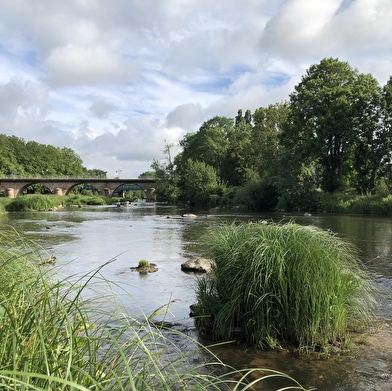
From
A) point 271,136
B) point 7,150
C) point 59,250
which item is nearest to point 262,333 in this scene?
point 59,250

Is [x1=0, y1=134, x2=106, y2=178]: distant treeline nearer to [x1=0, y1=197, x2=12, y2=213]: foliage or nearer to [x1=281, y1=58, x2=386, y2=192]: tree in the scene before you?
[x1=0, y1=197, x2=12, y2=213]: foliage

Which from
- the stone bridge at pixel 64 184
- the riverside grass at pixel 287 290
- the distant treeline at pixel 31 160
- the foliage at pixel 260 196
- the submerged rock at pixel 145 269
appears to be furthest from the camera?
the distant treeline at pixel 31 160

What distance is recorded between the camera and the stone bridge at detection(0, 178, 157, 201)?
3344 inches

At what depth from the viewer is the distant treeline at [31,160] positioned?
328 feet

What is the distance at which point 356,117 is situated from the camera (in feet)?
128

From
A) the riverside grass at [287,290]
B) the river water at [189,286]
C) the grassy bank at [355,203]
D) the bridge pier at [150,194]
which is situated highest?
the bridge pier at [150,194]

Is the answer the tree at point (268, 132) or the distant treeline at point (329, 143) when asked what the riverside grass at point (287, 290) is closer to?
the distant treeline at point (329, 143)

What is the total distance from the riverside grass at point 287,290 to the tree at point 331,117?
3543cm

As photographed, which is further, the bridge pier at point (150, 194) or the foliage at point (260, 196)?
the bridge pier at point (150, 194)

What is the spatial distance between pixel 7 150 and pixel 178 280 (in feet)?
337

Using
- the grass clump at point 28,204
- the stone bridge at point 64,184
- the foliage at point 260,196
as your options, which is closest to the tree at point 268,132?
the foliage at point 260,196

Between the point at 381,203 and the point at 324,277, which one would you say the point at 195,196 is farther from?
the point at 324,277

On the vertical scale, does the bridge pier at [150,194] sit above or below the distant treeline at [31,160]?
below

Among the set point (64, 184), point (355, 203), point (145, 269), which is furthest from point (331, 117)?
point (64, 184)
